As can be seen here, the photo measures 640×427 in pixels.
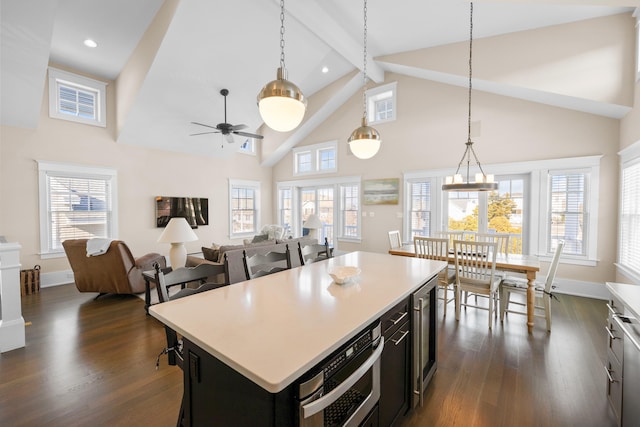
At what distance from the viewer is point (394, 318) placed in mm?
1547

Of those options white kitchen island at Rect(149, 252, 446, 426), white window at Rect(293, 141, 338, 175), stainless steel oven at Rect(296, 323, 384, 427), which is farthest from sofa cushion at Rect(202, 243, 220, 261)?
white window at Rect(293, 141, 338, 175)

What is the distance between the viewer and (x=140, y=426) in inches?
70.1

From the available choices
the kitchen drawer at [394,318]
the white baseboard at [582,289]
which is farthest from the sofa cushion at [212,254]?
the white baseboard at [582,289]

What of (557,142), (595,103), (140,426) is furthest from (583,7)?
(140,426)

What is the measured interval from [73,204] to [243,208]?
12.3 ft

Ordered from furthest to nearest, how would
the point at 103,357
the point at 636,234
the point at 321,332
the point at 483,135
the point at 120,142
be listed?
1. the point at 120,142
2. the point at 483,135
3. the point at 636,234
4. the point at 103,357
5. the point at 321,332

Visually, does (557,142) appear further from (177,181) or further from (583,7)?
(177,181)

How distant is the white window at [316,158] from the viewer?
7402 mm

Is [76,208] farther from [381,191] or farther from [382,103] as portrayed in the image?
[382,103]

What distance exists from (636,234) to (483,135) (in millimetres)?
Result: 2568

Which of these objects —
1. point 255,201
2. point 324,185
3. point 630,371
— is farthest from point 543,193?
point 255,201

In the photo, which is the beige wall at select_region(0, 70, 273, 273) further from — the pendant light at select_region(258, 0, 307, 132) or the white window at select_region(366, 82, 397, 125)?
the pendant light at select_region(258, 0, 307, 132)

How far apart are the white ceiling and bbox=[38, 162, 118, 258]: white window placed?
2.79 ft

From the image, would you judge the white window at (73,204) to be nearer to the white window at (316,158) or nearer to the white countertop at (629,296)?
the white window at (316,158)
